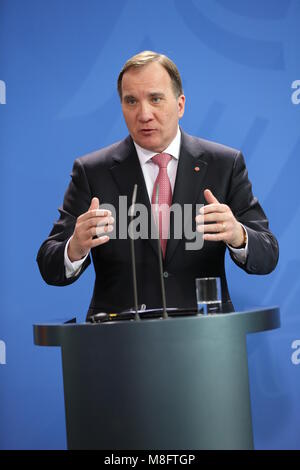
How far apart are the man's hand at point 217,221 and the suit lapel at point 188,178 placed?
536 millimetres

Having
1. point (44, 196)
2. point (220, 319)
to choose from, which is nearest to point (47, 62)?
point (44, 196)

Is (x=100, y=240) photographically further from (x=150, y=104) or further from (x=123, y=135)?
(x=123, y=135)

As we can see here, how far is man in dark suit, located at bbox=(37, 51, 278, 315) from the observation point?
3189 mm

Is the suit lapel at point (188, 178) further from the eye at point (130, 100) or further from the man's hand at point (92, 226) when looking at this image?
the man's hand at point (92, 226)

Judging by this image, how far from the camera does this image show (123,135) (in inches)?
170

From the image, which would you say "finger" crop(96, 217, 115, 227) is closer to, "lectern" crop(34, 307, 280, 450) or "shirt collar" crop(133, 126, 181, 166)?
"lectern" crop(34, 307, 280, 450)

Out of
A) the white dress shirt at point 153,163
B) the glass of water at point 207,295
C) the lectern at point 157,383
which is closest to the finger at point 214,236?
the glass of water at point 207,295

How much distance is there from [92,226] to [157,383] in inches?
24.0

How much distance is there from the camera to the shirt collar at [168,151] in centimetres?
334

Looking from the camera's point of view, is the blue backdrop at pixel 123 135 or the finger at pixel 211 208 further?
the blue backdrop at pixel 123 135

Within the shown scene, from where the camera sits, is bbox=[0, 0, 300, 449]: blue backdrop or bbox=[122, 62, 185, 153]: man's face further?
bbox=[0, 0, 300, 449]: blue backdrop

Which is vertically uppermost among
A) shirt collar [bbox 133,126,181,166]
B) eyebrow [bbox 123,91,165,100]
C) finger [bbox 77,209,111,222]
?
eyebrow [bbox 123,91,165,100]

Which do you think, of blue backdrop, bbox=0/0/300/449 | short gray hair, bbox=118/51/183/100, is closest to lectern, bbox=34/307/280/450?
short gray hair, bbox=118/51/183/100

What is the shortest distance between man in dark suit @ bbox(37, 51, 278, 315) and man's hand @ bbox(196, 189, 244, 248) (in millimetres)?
370
